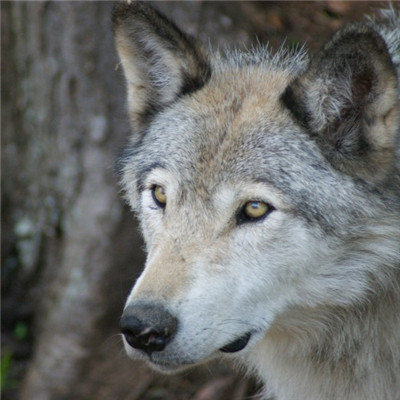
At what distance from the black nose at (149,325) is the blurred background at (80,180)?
112 inches

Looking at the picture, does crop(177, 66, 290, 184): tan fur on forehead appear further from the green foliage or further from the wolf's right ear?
the green foliage

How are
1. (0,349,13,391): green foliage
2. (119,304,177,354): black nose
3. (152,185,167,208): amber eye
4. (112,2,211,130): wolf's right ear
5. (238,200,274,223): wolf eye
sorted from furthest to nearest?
(0,349,13,391): green foliage < (112,2,211,130): wolf's right ear < (152,185,167,208): amber eye < (238,200,274,223): wolf eye < (119,304,177,354): black nose

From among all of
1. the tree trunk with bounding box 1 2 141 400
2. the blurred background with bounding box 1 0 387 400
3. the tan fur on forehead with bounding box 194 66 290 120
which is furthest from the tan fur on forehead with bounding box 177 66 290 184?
the tree trunk with bounding box 1 2 141 400

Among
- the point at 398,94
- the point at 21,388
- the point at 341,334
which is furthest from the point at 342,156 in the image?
the point at 21,388

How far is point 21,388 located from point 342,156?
4.79 m

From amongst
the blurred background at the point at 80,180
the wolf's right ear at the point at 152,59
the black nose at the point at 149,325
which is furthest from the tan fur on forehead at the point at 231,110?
the blurred background at the point at 80,180

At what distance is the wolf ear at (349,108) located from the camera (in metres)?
3.75

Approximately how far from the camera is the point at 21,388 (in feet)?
24.3

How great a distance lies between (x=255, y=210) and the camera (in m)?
3.87

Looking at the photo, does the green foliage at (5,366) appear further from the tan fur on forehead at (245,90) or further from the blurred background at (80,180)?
the tan fur on forehead at (245,90)

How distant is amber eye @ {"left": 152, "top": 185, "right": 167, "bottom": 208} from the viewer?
4.18 metres

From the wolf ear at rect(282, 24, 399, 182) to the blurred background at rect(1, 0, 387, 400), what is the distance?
100 inches

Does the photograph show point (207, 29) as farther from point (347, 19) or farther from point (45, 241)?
point (45, 241)

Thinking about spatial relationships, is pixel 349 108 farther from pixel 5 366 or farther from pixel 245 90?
pixel 5 366
